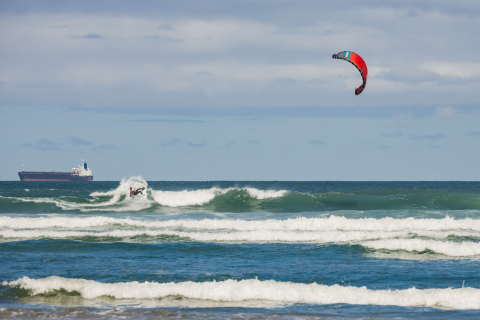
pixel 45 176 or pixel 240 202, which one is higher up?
pixel 45 176

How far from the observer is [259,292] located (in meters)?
8.64

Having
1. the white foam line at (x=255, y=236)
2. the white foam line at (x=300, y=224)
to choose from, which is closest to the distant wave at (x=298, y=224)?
the white foam line at (x=300, y=224)

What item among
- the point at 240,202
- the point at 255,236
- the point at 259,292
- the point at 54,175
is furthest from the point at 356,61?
the point at 54,175

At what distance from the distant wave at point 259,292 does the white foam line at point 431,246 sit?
3.96 m

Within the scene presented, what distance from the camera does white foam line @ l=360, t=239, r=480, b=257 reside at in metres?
12.1

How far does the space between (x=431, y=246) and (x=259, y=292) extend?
6104mm

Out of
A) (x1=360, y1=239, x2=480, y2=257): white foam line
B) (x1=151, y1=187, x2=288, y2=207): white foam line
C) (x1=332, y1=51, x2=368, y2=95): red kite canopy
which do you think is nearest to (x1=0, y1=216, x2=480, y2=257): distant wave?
(x1=360, y1=239, x2=480, y2=257): white foam line

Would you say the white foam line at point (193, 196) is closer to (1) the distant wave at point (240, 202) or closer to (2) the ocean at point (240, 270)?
(1) the distant wave at point (240, 202)

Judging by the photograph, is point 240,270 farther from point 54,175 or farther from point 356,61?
point 54,175

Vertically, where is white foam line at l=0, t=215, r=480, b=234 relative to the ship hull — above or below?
below

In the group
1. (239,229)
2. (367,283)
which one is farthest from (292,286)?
(239,229)

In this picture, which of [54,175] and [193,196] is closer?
[193,196]

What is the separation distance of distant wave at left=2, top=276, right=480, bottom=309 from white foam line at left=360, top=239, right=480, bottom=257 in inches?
156

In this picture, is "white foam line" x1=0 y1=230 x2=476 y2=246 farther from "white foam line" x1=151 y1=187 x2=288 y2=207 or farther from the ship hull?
the ship hull
